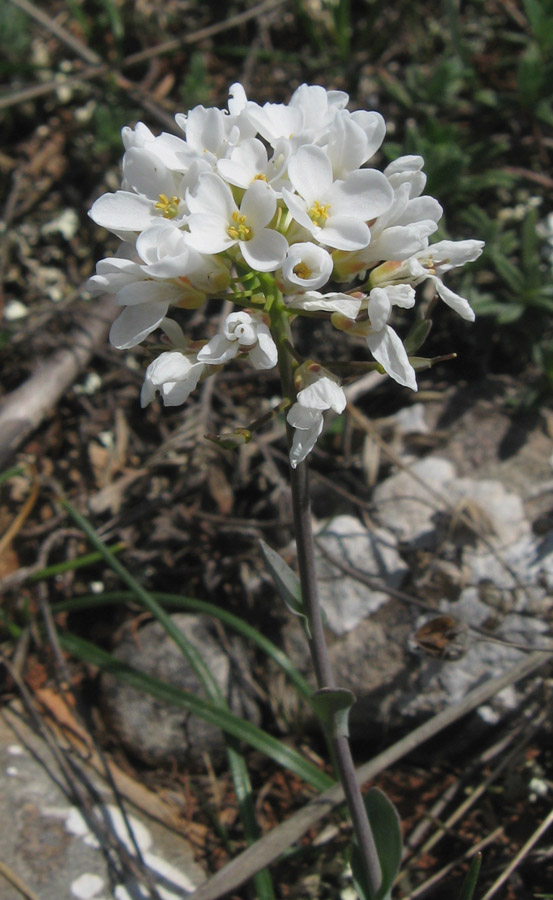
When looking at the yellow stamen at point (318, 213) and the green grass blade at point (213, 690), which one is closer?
the yellow stamen at point (318, 213)

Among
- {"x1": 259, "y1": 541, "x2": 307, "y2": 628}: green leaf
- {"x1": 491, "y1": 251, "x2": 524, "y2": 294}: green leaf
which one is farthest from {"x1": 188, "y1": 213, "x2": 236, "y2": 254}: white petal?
{"x1": 491, "y1": 251, "x2": 524, "y2": 294}: green leaf

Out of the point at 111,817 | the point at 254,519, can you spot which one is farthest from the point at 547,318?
the point at 111,817

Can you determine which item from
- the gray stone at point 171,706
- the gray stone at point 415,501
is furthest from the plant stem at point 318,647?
the gray stone at point 415,501

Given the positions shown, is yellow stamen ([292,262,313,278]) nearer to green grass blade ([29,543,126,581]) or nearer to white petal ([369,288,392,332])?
white petal ([369,288,392,332])

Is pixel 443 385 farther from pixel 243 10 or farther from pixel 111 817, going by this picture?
pixel 243 10

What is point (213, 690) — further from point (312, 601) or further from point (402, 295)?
point (402, 295)

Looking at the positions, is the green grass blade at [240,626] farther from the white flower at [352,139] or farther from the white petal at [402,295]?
the white flower at [352,139]
